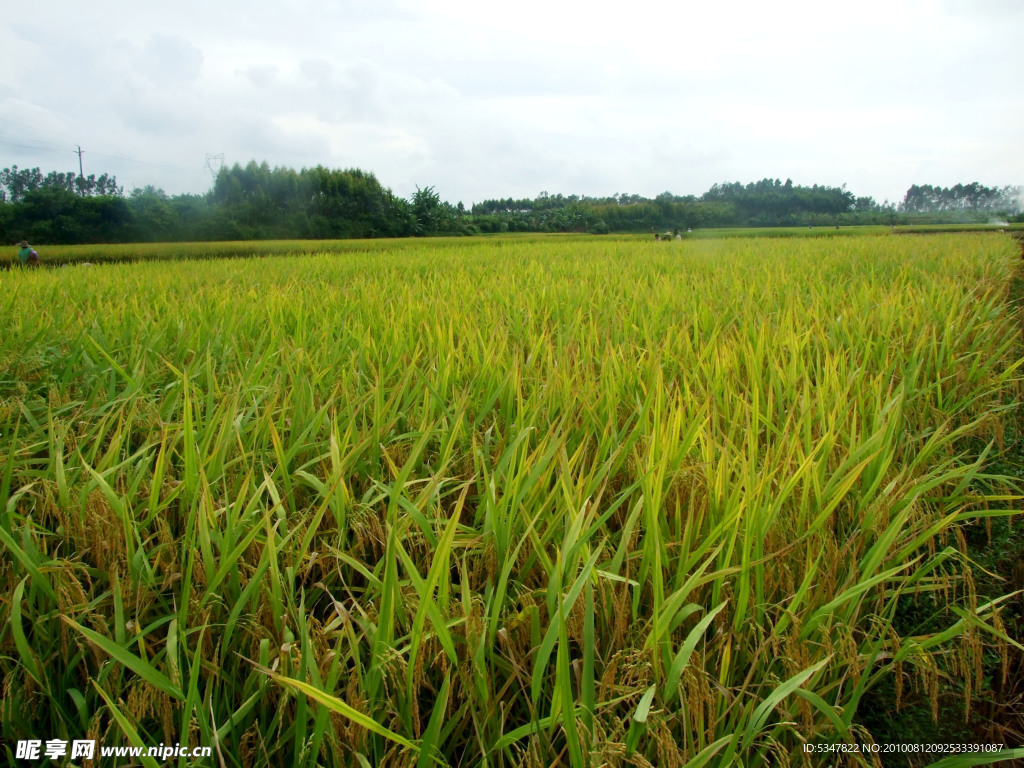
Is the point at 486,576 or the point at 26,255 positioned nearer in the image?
the point at 486,576

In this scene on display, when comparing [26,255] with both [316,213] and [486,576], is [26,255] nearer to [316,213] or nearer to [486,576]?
[486,576]

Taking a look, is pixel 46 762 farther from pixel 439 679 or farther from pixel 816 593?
pixel 816 593

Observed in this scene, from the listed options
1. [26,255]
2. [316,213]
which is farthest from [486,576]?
[316,213]

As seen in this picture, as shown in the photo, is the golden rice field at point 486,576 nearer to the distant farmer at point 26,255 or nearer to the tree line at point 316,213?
the distant farmer at point 26,255

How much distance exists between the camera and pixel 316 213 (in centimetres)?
3969

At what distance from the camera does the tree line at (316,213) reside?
105 feet

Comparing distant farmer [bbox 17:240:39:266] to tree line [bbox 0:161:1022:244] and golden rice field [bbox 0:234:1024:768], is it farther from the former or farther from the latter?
tree line [bbox 0:161:1022:244]

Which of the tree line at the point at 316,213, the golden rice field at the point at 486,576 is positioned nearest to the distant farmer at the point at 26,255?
the golden rice field at the point at 486,576

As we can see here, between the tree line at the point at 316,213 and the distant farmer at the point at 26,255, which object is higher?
the tree line at the point at 316,213

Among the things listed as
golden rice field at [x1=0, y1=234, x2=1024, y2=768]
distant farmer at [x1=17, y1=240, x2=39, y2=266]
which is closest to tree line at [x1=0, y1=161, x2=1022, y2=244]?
distant farmer at [x1=17, y1=240, x2=39, y2=266]

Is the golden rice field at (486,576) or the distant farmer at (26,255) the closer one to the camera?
the golden rice field at (486,576)

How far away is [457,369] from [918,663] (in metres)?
1.30

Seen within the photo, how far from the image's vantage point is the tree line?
31.9 m

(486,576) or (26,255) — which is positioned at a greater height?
(26,255)
